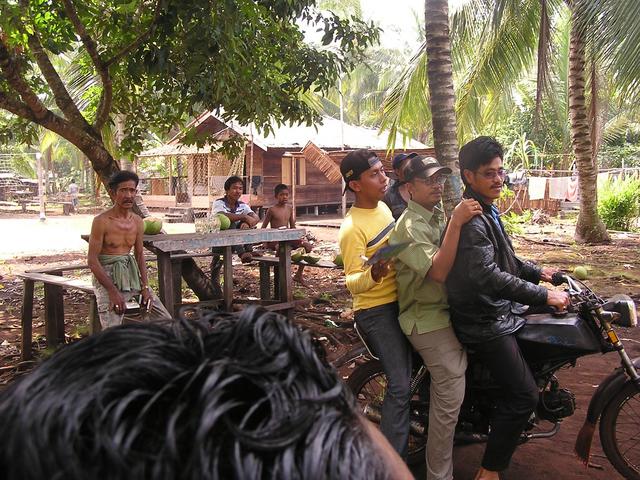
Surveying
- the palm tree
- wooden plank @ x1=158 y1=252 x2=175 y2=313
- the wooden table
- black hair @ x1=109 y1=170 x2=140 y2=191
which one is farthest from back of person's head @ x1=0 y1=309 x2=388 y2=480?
the palm tree

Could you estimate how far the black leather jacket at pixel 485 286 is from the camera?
108 inches

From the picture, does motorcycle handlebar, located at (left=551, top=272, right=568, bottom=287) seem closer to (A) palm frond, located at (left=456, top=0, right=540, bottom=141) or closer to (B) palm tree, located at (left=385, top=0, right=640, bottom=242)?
(B) palm tree, located at (left=385, top=0, right=640, bottom=242)

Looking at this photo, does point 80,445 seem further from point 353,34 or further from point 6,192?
point 6,192

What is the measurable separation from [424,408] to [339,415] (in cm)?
291

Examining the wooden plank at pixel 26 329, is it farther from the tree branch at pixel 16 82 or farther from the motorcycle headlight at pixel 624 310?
the motorcycle headlight at pixel 624 310

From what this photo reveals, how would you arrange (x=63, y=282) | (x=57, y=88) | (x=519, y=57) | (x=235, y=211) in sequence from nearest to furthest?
(x=63, y=282)
(x=57, y=88)
(x=235, y=211)
(x=519, y=57)

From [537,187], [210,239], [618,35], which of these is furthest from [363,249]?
[537,187]

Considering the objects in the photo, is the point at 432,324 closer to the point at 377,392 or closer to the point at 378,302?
the point at 378,302

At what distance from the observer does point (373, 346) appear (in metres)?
3.13

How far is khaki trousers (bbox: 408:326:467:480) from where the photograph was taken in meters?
2.93

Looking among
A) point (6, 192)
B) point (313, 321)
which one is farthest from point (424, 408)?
point (6, 192)

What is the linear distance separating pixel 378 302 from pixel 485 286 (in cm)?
57

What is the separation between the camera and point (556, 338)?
9.61 ft

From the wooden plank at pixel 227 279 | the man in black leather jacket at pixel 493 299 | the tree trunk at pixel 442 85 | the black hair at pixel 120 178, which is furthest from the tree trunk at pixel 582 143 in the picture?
the man in black leather jacket at pixel 493 299
